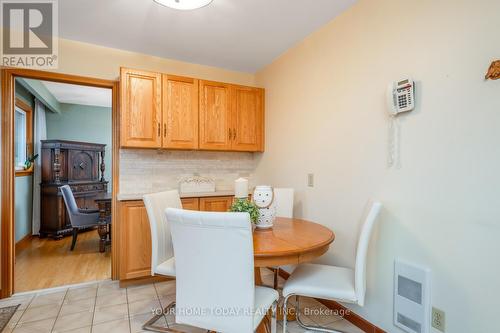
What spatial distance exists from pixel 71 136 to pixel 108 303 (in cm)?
414

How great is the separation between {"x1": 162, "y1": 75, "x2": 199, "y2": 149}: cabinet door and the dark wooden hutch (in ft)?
9.38

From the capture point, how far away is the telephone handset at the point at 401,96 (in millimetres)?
1630

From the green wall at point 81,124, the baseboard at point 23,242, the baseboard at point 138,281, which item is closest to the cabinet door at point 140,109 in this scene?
the baseboard at point 138,281

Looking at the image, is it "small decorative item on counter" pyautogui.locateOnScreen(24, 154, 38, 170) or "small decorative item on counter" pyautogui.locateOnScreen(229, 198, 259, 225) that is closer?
"small decorative item on counter" pyautogui.locateOnScreen(229, 198, 259, 225)

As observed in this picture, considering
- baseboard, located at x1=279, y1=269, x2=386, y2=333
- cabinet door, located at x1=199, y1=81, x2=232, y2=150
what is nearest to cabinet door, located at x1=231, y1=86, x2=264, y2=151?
cabinet door, located at x1=199, y1=81, x2=232, y2=150

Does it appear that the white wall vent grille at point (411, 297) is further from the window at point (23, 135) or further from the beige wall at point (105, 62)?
the window at point (23, 135)

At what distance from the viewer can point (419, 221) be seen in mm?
1606

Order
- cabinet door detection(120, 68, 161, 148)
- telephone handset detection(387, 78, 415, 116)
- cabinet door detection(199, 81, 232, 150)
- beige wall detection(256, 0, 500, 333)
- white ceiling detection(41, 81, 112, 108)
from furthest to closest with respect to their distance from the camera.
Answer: white ceiling detection(41, 81, 112, 108)
cabinet door detection(199, 81, 232, 150)
cabinet door detection(120, 68, 161, 148)
telephone handset detection(387, 78, 415, 116)
beige wall detection(256, 0, 500, 333)

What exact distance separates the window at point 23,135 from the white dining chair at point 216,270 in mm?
4092

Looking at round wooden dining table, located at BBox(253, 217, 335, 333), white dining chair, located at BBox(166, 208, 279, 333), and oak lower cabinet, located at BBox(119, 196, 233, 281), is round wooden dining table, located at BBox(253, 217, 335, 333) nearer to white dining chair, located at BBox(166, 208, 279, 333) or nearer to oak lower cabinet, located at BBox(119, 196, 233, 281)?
white dining chair, located at BBox(166, 208, 279, 333)

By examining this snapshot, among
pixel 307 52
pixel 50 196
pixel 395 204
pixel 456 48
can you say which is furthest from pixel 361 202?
pixel 50 196

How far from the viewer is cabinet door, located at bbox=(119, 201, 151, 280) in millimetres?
2596

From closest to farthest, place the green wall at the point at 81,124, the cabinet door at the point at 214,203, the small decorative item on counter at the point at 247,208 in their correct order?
the small decorative item on counter at the point at 247,208, the cabinet door at the point at 214,203, the green wall at the point at 81,124

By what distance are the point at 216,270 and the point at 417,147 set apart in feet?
4.50
